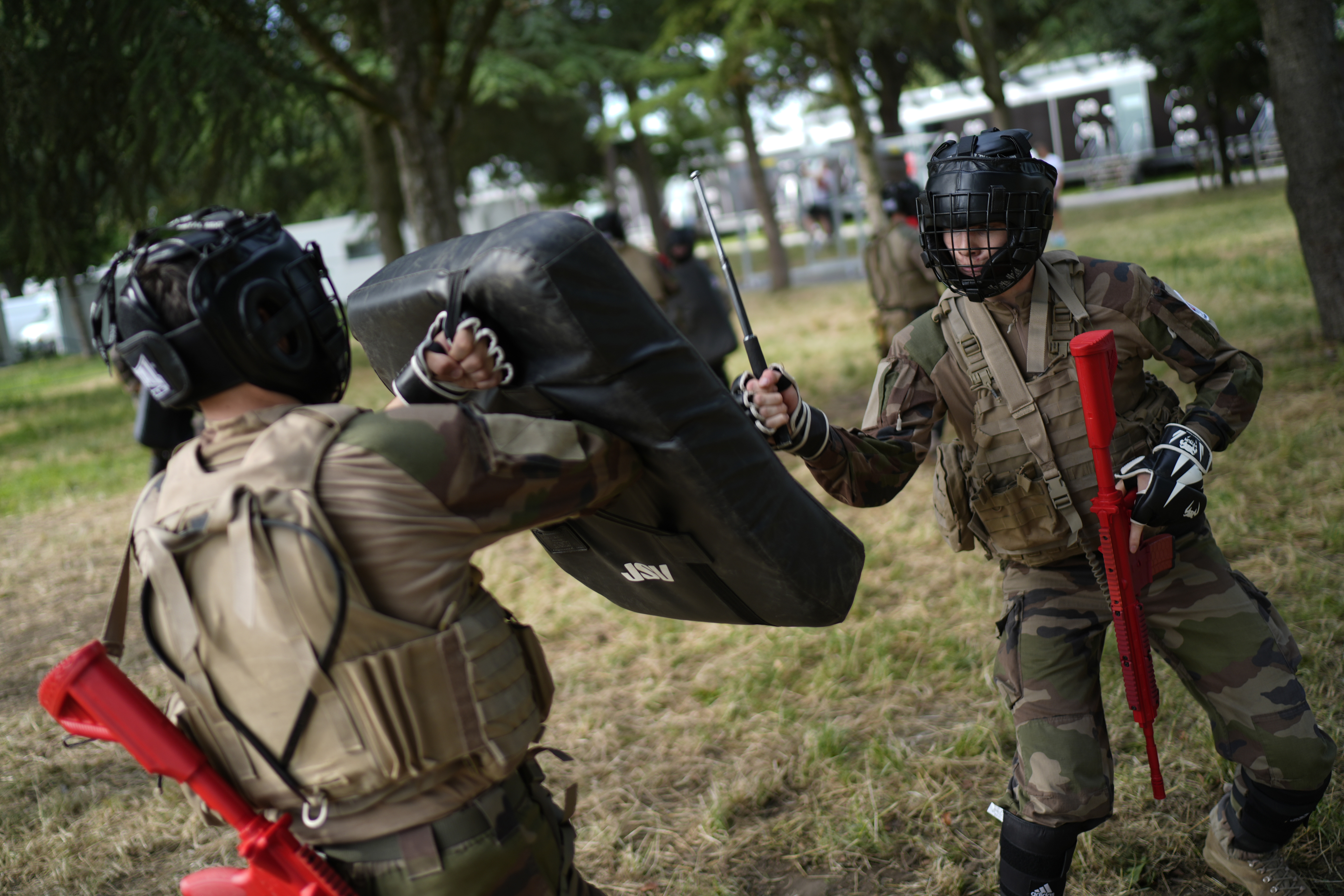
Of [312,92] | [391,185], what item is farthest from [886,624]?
[391,185]

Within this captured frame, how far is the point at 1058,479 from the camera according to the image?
2.63 m

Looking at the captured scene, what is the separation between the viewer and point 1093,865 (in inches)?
122

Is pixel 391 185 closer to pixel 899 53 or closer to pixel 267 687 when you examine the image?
pixel 899 53

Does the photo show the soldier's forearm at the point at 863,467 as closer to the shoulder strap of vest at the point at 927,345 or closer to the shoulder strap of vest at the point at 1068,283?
the shoulder strap of vest at the point at 927,345

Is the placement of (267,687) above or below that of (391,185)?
below

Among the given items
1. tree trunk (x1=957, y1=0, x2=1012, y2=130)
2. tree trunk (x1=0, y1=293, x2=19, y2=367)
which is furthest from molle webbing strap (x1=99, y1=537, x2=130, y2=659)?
tree trunk (x1=0, y1=293, x2=19, y2=367)

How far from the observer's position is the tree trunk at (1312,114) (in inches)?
278

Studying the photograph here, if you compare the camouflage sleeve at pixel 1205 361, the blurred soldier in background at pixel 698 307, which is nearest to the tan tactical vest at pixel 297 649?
the camouflage sleeve at pixel 1205 361

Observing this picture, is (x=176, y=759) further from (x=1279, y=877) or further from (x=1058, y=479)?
(x=1279, y=877)

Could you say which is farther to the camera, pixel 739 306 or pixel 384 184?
pixel 384 184

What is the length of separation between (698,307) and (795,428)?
6.19 metres

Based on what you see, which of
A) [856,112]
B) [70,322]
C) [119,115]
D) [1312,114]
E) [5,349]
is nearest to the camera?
[1312,114]

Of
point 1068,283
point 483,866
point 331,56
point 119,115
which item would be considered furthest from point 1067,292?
point 119,115

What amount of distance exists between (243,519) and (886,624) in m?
3.90
